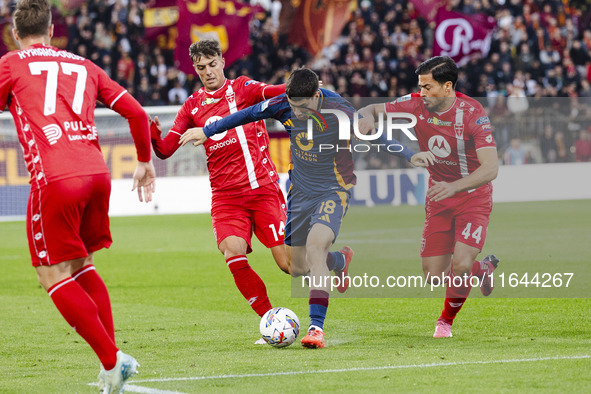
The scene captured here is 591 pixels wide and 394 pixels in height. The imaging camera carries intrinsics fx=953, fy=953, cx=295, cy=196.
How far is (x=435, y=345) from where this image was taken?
6.79 meters

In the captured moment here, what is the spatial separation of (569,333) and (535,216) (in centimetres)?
837

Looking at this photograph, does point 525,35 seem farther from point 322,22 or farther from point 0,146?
point 0,146

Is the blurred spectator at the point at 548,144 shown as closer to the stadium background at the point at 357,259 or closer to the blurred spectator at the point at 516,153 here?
the stadium background at the point at 357,259

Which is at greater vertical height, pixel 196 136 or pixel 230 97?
pixel 230 97

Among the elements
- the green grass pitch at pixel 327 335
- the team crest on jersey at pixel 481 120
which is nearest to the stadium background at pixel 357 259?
the green grass pitch at pixel 327 335

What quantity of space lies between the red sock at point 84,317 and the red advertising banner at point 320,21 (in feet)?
62.7

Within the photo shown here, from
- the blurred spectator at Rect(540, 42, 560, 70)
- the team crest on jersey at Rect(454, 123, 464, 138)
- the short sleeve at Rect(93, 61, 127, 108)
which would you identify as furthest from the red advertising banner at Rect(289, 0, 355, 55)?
the short sleeve at Rect(93, 61, 127, 108)

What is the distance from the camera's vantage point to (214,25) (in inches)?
822

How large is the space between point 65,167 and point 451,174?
353cm

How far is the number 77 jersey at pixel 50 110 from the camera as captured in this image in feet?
16.9

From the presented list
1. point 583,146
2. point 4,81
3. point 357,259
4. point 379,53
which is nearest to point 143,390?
point 4,81

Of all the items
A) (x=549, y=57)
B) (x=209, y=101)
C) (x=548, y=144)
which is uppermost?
(x=549, y=57)

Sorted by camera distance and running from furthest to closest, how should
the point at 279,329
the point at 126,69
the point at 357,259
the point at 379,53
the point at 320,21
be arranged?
the point at 379,53 < the point at 320,21 < the point at 126,69 < the point at 357,259 < the point at 279,329

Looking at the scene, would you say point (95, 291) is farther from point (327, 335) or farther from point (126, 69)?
point (126, 69)
